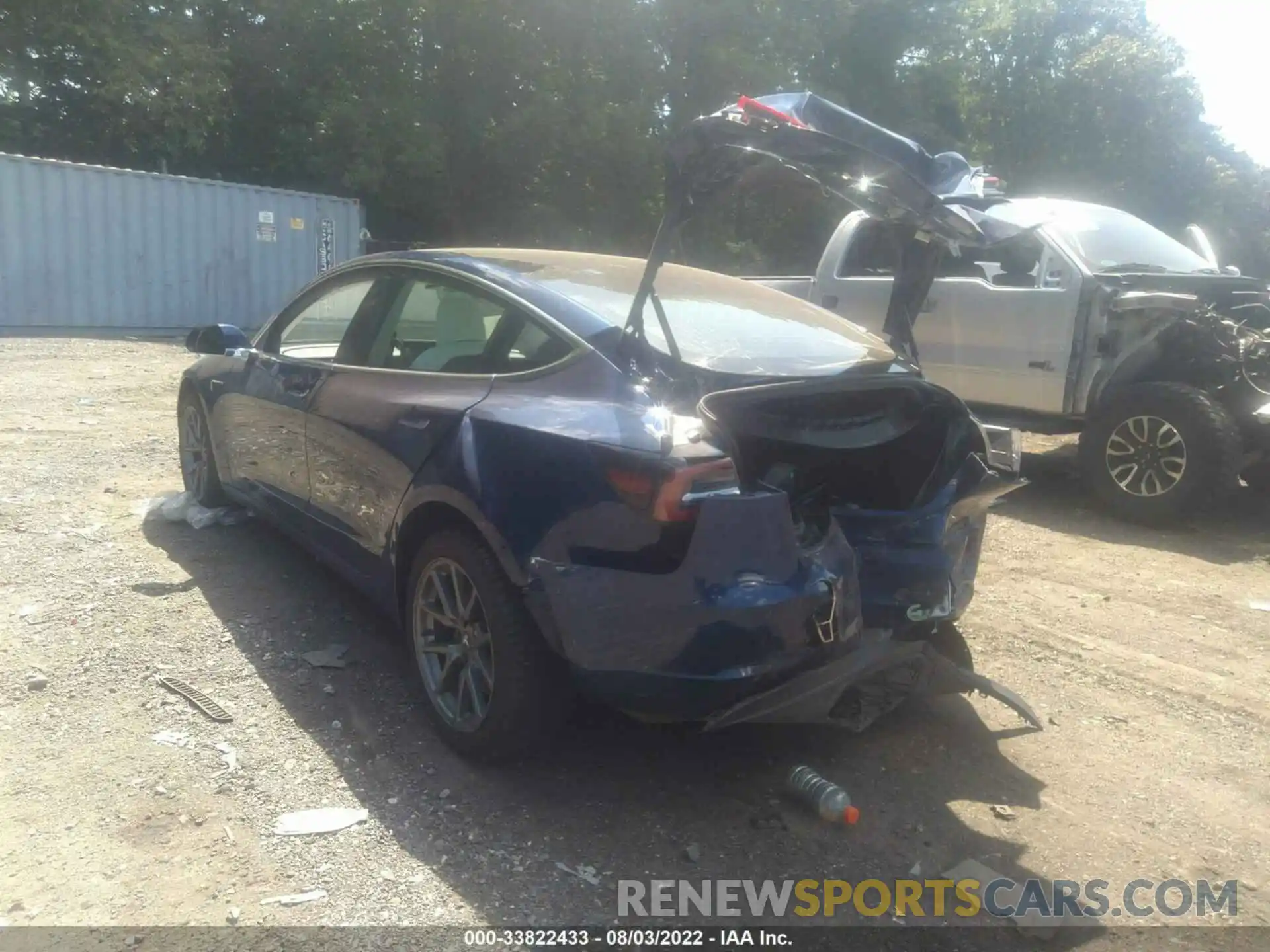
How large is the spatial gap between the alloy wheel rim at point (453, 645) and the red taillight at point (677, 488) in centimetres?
72

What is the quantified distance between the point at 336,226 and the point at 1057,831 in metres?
17.2

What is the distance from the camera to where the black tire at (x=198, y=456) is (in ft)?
18.9

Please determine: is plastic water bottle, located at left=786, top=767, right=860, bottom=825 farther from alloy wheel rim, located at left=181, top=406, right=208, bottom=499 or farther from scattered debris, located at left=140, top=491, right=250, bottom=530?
alloy wheel rim, located at left=181, top=406, right=208, bottom=499

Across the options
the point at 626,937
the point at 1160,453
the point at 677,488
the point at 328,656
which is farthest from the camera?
the point at 1160,453

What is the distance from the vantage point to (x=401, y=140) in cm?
2042

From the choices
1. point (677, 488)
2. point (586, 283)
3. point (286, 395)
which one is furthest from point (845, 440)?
point (286, 395)

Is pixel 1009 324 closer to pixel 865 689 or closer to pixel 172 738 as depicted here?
pixel 865 689

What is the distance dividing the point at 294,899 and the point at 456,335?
202 centimetres

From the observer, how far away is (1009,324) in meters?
7.37

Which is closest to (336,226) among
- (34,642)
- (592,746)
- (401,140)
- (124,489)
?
(401,140)

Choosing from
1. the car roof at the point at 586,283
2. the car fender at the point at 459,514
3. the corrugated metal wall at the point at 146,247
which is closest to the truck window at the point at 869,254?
the car roof at the point at 586,283

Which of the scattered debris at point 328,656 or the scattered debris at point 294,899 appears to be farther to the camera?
the scattered debris at point 328,656

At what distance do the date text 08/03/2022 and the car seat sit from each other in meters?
1.93

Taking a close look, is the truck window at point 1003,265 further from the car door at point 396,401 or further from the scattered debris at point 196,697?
the scattered debris at point 196,697
